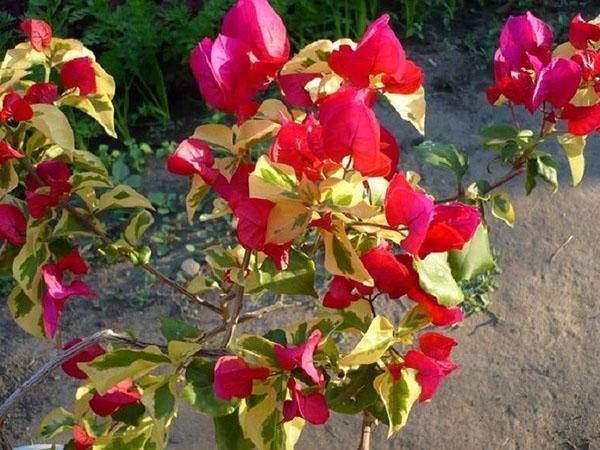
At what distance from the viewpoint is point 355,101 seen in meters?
0.96

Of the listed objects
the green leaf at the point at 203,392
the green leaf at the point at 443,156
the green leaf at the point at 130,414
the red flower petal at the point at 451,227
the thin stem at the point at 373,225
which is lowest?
the green leaf at the point at 130,414

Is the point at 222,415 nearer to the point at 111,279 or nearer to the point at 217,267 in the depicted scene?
the point at 217,267

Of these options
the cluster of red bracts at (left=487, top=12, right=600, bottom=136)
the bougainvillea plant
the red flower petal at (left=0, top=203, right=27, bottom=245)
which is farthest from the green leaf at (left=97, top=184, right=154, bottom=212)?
the cluster of red bracts at (left=487, top=12, right=600, bottom=136)

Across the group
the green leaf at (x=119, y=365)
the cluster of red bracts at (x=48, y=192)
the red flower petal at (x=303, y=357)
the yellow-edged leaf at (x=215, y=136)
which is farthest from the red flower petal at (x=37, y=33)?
the red flower petal at (x=303, y=357)

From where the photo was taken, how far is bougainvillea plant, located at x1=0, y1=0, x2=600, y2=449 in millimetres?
1008

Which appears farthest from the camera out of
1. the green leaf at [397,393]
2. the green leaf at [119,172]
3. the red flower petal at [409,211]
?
the green leaf at [119,172]

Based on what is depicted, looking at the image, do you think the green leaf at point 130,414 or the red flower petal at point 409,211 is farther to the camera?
the green leaf at point 130,414

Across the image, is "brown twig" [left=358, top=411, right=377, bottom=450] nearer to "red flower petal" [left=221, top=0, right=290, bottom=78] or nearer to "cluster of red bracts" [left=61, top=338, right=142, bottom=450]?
"cluster of red bracts" [left=61, top=338, right=142, bottom=450]

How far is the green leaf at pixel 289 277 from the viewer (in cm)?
114

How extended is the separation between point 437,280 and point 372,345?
0.36 feet

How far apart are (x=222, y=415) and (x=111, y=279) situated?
1330 millimetres

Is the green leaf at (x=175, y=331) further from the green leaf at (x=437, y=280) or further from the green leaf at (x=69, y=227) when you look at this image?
the green leaf at (x=437, y=280)

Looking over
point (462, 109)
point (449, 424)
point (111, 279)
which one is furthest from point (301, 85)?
point (462, 109)

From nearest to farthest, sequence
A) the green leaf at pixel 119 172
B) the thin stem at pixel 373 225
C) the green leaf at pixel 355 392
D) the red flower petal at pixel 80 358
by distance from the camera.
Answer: the thin stem at pixel 373 225
the green leaf at pixel 355 392
the red flower petal at pixel 80 358
the green leaf at pixel 119 172
